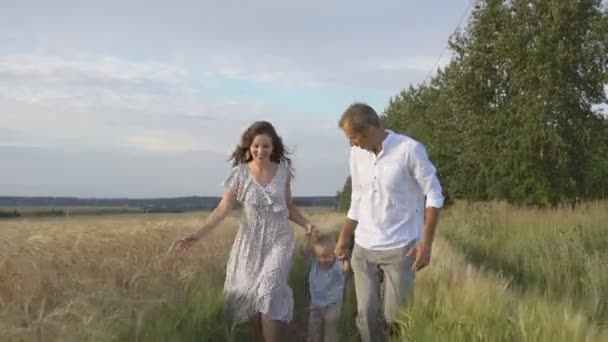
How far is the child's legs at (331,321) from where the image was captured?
7.89 metres

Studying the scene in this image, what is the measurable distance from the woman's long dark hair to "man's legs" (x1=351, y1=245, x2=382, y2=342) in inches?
49.8

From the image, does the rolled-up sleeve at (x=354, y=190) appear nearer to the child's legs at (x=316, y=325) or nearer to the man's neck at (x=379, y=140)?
the man's neck at (x=379, y=140)

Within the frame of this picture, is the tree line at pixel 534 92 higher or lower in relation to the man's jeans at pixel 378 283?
higher

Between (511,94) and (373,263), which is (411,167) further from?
(511,94)

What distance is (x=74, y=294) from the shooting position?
6051mm

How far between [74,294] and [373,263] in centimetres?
217

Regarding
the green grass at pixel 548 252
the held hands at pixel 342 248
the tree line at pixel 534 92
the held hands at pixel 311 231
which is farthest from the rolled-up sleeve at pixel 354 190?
the tree line at pixel 534 92

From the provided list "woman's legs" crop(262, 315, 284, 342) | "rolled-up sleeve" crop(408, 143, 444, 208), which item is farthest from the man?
"woman's legs" crop(262, 315, 284, 342)

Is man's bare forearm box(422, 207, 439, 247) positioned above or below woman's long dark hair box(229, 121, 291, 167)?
below

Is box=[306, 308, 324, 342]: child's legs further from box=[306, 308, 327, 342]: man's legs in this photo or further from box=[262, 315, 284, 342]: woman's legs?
box=[262, 315, 284, 342]: woman's legs

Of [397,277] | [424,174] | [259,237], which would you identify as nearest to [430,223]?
[424,174]

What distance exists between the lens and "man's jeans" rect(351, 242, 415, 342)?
6.45 metres

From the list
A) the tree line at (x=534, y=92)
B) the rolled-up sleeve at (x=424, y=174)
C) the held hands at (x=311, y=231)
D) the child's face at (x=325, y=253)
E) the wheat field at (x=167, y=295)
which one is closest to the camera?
the wheat field at (x=167, y=295)

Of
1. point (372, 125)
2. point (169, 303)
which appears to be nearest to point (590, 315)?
point (372, 125)
